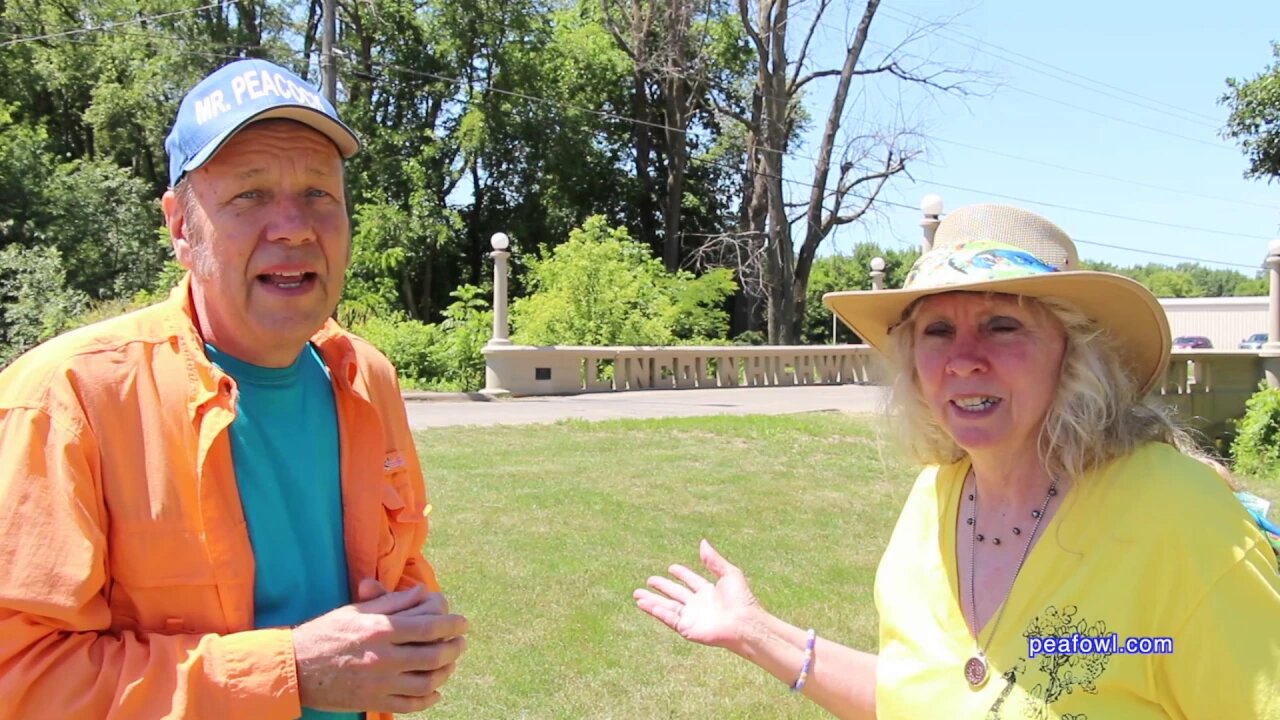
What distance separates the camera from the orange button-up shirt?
5.06 feet

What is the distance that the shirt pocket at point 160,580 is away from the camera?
5.41 feet

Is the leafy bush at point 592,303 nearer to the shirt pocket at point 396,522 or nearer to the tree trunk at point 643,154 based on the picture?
the tree trunk at point 643,154

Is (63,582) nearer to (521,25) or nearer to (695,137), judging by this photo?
(521,25)

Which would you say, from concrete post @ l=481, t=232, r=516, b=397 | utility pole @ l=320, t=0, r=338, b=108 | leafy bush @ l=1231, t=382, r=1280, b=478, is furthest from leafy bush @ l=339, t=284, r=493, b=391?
leafy bush @ l=1231, t=382, r=1280, b=478

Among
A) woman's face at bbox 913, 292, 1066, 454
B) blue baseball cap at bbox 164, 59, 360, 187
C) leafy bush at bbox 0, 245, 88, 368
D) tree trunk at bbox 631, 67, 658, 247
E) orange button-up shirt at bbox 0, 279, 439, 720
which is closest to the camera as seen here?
orange button-up shirt at bbox 0, 279, 439, 720

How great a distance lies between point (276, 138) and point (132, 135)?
124 ft

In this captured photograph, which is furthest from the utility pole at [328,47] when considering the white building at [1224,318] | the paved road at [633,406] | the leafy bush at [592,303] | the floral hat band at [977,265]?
the white building at [1224,318]

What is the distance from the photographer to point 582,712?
4.36 m

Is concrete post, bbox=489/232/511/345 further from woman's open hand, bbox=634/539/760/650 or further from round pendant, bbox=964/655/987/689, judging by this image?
round pendant, bbox=964/655/987/689

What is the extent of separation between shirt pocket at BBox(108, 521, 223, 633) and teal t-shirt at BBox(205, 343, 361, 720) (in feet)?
0.39

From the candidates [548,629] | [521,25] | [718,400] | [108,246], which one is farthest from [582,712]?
[521,25]

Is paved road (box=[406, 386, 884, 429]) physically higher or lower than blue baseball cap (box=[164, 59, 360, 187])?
lower

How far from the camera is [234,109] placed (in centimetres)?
185

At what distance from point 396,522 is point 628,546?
16.3ft
